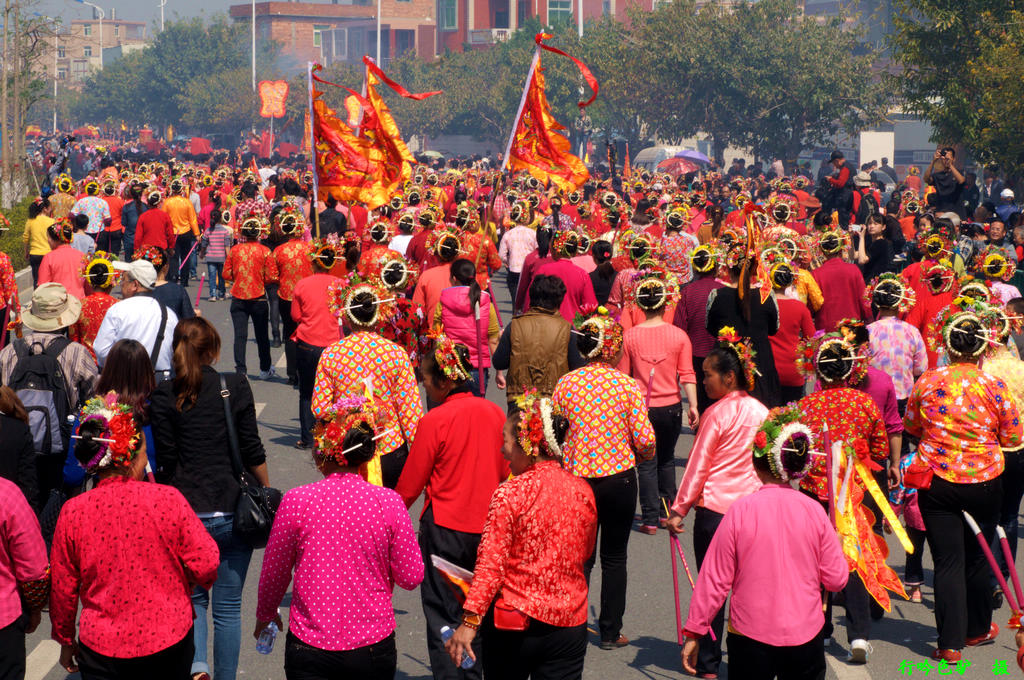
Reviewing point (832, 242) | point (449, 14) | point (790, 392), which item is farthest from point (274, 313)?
point (449, 14)

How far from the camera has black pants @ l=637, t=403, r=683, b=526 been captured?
903 centimetres

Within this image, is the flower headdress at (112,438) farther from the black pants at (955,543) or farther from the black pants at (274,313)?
the black pants at (274,313)

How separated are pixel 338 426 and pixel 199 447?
5.17ft

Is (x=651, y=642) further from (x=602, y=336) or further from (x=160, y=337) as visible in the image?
(x=160, y=337)

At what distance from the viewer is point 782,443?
17.1 ft

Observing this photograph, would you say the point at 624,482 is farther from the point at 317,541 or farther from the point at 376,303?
the point at 317,541

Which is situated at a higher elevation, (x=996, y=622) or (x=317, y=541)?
(x=317, y=541)

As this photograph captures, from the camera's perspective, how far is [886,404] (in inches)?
297

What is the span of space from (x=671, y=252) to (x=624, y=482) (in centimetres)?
739

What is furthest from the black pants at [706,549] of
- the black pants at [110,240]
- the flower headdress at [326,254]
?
the black pants at [110,240]

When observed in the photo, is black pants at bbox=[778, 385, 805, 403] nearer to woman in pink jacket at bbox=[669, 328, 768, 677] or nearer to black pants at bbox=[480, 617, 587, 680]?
woman in pink jacket at bbox=[669, 328, 768, 677]

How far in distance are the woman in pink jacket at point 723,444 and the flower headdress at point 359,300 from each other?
2.04m

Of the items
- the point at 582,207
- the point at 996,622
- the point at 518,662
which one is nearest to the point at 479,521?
the point at 518,662

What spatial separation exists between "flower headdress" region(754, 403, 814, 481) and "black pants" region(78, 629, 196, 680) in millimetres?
2337
